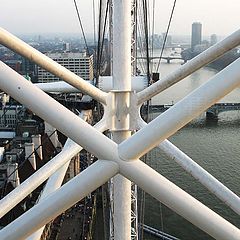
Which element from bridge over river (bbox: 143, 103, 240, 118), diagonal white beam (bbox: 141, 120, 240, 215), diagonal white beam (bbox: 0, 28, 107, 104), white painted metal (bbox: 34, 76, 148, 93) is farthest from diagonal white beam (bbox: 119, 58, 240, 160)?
bridge over river (bbox: 143, 103, 240, 118)

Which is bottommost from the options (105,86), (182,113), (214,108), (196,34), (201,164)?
(214,108)

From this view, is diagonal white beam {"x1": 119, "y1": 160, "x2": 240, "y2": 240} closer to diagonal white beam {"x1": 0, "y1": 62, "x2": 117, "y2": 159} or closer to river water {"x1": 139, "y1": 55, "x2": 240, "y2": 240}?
diagonal white beam {"x1": 0, "y1": 62, "x2": 117, "y2": 159}

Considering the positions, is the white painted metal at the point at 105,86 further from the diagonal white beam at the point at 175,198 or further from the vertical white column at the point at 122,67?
the diagonal white beam at the point at 175,198

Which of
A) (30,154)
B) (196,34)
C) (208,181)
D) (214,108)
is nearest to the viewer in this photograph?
(208,181)

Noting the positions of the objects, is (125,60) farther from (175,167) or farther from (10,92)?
(175,167)

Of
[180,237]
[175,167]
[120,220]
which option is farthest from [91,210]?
[120,220]

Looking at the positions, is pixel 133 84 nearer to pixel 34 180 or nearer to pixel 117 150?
pixel 34 180

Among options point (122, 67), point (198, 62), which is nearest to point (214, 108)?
point (122, 67)
